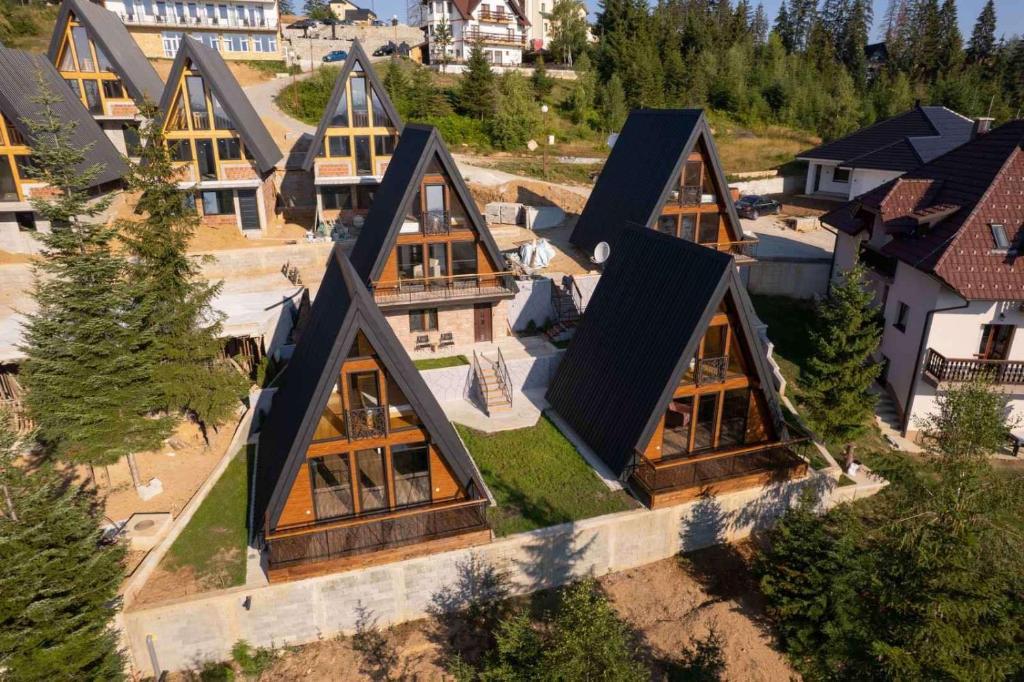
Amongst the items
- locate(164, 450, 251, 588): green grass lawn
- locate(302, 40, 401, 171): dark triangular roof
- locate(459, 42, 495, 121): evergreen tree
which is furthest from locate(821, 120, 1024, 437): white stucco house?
locate(459, 42, 495, 121): evergreen tree

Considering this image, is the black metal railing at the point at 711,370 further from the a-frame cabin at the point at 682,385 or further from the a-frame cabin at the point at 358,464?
the a-frame cabin at the point at 358,464

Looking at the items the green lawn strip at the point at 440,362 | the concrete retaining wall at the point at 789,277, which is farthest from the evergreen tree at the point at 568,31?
the green lawn strip at the point at 440,362

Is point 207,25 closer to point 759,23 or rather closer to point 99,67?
point 99,67

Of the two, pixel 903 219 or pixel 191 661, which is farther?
pixel 903 219

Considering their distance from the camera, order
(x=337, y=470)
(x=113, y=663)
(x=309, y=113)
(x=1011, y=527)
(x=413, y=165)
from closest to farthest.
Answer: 1. (x=1011, y=527)
2. (x=113, y=663)
3. (x=337, y=470)
4. (x=413, y=165)
5. (x=309, y=113)

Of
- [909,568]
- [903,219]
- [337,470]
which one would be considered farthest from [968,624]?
[903,219]

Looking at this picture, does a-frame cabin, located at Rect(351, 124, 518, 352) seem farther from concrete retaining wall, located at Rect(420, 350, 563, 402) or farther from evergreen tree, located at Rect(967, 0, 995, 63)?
evergreen tree, located at Rect(967, 0, 995, 63)

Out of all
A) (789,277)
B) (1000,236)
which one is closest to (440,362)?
(789,277)

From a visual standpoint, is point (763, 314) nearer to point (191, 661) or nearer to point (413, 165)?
point (413, 165)
